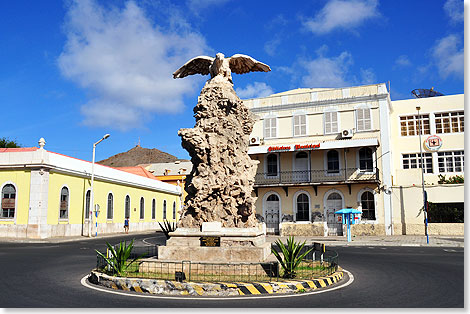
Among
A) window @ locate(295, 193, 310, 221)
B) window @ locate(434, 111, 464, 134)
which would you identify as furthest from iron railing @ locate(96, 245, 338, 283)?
window @ locate(434, 111, 464, 134)

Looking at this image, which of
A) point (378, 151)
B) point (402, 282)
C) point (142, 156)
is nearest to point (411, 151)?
point (378, 151)

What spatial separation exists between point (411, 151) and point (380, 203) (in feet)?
16.9

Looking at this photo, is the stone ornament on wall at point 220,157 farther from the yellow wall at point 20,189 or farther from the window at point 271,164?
the window at point 271,164

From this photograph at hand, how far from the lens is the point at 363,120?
2850 centimetres

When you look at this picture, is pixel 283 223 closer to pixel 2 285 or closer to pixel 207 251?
pixel 207 251

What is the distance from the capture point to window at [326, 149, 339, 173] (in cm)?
2889

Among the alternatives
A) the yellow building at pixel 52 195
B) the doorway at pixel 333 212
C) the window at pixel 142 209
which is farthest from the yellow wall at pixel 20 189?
the doorway at pixel 333 212

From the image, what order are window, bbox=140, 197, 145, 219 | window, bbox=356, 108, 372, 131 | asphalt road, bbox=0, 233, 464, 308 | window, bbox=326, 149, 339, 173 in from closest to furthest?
asphalt road, bbox=0, 233, 464, 308 → window, bbox=356, 108, 372, 131 → window, bbox=326, 149, 339, 173 → window, bbox=140, 197, 145, 219

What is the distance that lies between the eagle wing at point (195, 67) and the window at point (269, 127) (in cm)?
1932

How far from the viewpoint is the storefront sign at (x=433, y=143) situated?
2844 cm

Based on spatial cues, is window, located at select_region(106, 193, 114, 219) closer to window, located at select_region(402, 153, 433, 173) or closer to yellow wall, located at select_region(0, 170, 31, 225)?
yellow wall, located at select_region(0, 170, 31, 225)

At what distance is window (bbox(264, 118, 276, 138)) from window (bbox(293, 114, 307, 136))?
5.79 feet

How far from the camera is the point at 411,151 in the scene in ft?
96.2

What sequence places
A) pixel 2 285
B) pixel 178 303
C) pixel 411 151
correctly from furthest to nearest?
pixel 411 151 < pixel 2 285 < pixel 178 303
